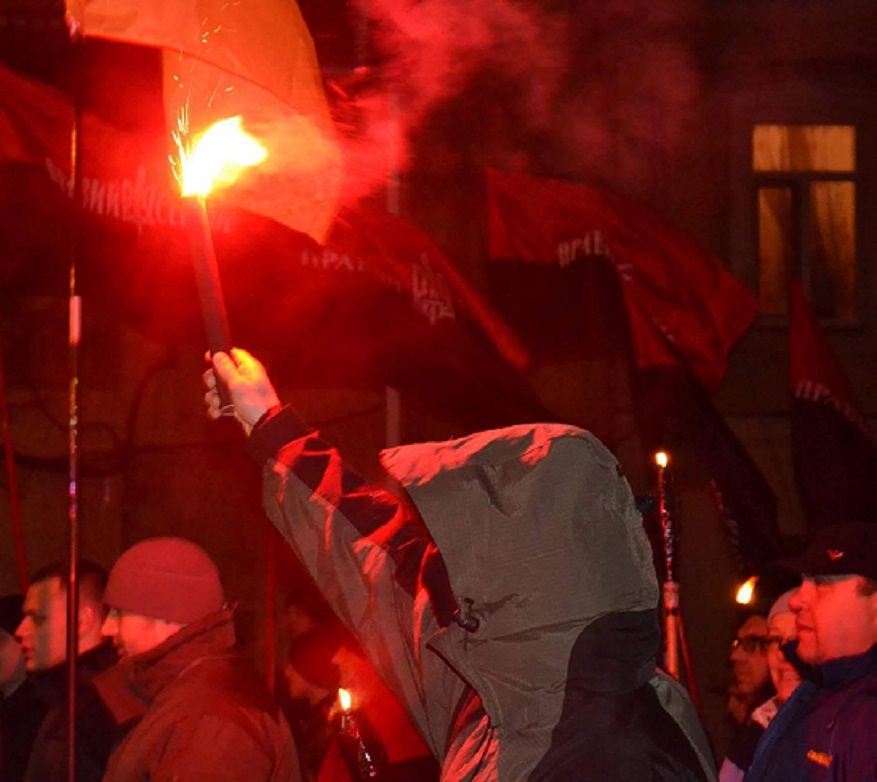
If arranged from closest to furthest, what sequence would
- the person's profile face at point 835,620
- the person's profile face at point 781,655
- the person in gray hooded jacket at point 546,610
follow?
the person in gray hooded jacket at point 546,610 → the person's profile face at point 835,620 → the person's profile face at point 781,655

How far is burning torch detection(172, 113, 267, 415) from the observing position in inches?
101

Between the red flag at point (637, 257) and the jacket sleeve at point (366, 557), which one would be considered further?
the red flag at point (637, 257)

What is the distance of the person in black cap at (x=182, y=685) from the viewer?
3340mm

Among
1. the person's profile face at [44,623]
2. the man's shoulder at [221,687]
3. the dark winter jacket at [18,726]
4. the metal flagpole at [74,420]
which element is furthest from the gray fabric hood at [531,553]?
the dark winter jacket at [18,726]

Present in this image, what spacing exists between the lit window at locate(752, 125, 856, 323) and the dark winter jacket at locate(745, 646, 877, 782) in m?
7.16

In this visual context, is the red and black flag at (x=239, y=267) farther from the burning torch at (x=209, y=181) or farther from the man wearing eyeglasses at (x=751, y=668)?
the burning torch at (x=209, y=181)

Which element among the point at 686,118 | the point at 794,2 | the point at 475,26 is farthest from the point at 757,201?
the point at 475,26

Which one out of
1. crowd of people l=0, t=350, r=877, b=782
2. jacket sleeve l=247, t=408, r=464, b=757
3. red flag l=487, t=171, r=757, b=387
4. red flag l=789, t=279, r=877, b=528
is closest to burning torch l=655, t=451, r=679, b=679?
crowd of people l=0, t=350, r=877, b=782

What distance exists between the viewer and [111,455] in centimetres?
918

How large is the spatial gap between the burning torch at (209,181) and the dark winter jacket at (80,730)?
1.63 meters

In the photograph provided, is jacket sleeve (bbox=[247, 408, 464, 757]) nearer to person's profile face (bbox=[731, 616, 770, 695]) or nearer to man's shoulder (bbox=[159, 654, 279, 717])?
man's shoulder (bbox=[159, 654, 279, 717])

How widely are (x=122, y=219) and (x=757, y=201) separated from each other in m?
5.68

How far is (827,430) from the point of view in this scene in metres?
7.82

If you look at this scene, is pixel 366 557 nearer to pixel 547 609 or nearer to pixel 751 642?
pixel 547 609
